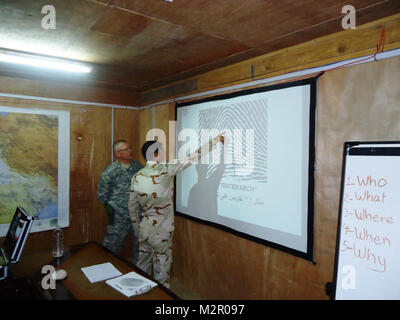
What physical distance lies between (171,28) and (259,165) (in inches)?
49.3

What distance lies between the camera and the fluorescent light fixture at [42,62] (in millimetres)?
2432

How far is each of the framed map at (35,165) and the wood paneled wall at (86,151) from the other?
0.28 ft

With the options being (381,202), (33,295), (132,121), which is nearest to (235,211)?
(381,202)

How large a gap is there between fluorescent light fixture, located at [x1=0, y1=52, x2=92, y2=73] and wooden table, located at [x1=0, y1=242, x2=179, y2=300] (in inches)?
65.3

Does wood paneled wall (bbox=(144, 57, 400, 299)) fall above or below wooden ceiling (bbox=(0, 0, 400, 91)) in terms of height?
below

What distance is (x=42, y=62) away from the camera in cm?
257

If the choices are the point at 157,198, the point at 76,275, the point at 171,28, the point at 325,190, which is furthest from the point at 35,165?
the point at 325,190

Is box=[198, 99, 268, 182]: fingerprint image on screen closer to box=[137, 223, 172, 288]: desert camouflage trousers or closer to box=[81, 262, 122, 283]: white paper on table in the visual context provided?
box=[137, 223, 172, 288]: desert camouflage trousers

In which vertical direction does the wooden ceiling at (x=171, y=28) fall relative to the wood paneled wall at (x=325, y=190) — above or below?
above

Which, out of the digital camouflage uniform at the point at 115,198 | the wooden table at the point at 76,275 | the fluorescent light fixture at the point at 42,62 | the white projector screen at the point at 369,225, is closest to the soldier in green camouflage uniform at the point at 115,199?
the digital camouflage uniform at the point at 115,198

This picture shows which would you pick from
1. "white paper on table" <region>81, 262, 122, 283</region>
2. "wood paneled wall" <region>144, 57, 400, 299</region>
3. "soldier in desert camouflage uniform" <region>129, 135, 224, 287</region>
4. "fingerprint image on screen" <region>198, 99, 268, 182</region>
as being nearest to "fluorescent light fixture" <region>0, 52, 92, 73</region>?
"soldier in desert camouflage uniform" <region>129, 135, 224, 287</region>

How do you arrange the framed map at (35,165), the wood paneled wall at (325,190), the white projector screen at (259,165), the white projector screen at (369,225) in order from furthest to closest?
the framed map at (35,165) → the white projector screen at (259,165) → the wood paneled wall at (325,190) → the white projector screen at (369,225)

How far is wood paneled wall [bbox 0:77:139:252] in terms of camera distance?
3.40 m

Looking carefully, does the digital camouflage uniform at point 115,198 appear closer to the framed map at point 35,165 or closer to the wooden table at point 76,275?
the framed map at point 35,165
